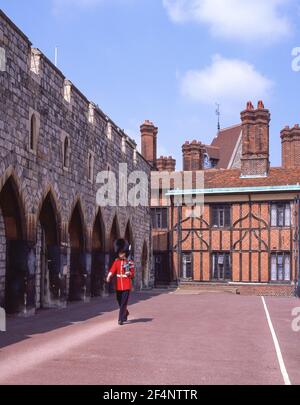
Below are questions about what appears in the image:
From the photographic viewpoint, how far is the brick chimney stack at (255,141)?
29547 mm

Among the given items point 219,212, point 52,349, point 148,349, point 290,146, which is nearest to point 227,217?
point 219,212

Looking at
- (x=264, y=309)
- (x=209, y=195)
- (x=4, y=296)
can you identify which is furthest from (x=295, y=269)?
(x=4, y=296)

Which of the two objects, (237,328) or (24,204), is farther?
(24,204)

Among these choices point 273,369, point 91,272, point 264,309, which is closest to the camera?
point 273,369

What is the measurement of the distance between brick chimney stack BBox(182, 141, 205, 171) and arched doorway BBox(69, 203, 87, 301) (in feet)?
62.8

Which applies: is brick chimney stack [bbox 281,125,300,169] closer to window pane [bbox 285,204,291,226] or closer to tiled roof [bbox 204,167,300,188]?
tiled roof [bbox 204,167,300,188]

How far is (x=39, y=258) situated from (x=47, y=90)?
163 inches

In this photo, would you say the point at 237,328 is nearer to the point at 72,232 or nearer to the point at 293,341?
the point at 293,341

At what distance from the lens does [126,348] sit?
7836 millimetres

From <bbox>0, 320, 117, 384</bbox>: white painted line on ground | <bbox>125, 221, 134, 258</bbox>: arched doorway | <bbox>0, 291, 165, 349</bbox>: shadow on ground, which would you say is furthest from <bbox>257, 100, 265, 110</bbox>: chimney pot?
<bbox>0, 320, 117, 384</bbox>: white painted line on ground

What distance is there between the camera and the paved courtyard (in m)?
6.05

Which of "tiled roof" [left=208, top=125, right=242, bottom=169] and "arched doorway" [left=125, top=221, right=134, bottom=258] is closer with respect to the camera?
"arched doorway" [left=125, top=221, right=134, bottom=258]

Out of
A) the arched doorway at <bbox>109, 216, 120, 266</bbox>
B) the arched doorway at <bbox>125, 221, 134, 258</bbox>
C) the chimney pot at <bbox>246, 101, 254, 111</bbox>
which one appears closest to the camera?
the arched doorway at <bbox>109, 216, 120, 266</bbox>

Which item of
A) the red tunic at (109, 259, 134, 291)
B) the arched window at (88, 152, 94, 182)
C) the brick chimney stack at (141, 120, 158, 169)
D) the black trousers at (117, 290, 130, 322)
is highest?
the brick chimney stack at (141, 120, 158, 169)
